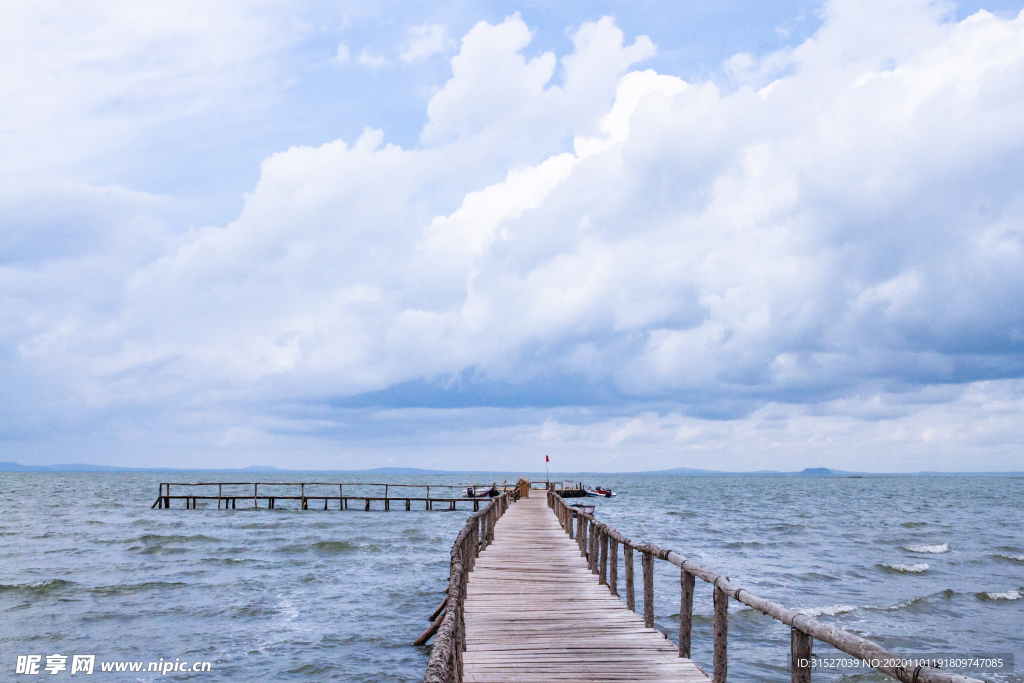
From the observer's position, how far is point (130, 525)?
133ft

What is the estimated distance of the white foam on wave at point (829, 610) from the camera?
56.4ft

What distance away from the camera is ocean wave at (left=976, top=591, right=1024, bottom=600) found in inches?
776

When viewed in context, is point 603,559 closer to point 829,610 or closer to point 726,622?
point 726,622

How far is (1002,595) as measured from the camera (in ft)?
65.8

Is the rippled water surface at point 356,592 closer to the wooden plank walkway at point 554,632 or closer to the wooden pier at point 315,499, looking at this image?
the wooden plank walkway at point 554,632

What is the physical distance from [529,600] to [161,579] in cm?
1589

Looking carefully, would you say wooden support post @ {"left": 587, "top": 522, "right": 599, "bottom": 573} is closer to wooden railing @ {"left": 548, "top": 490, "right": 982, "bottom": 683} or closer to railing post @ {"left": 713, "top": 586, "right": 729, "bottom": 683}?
wooden railing @ {"left": 548, "top": 490, "right": 982, "bottom": 683}

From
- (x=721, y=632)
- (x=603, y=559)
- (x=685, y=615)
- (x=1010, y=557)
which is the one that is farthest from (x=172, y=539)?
(x=1010, y=557)

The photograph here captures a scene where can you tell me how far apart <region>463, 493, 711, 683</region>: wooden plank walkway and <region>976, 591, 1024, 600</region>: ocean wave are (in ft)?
42.7

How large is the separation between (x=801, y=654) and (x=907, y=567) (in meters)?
23.8

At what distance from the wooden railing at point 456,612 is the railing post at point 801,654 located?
2498mm

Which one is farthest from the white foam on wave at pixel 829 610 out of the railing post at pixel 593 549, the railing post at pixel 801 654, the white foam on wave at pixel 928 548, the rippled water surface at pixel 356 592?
the white foam on wave at pixel 928 548

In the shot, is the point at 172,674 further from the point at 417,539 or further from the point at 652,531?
the point at 652,531

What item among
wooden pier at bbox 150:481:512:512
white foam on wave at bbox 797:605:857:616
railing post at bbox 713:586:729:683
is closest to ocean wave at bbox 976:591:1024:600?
white foam on wave at bbox 797:605:857:616
